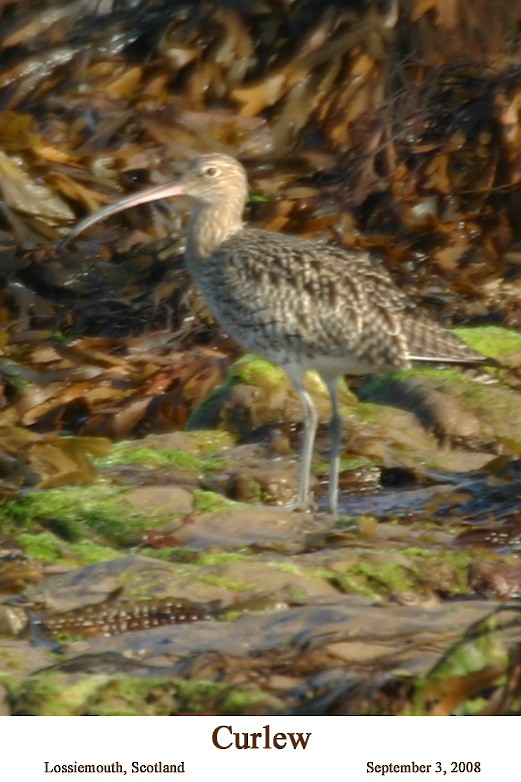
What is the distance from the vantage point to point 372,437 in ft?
Answer: 22.5

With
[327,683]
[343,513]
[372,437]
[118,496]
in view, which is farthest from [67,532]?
[327,683]

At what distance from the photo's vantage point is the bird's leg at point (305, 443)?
6223 mm

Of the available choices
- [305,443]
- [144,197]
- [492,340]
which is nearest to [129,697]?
[305,443]

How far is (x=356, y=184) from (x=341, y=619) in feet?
15.3

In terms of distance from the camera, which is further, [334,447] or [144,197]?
[144,197]

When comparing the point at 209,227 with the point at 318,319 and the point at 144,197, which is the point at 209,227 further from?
the point at 318,319

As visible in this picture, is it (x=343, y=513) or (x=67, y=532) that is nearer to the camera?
(x=67, y=532)

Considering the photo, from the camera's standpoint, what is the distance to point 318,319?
639 centimetres

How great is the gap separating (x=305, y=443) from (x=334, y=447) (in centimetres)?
11

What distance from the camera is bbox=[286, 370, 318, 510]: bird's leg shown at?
622 cm

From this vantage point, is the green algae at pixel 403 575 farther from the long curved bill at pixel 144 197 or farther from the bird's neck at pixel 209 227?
the long curved bill at pixel 144 197

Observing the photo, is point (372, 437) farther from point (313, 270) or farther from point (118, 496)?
point (118, 496)

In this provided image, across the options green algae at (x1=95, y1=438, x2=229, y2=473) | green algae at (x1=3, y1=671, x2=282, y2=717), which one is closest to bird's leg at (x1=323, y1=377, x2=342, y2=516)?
green algae at (x1=95, y1=438, x2=229, y2=473)

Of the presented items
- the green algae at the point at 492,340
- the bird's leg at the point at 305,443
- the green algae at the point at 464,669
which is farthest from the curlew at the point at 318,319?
the green algae at the point at 464,669
